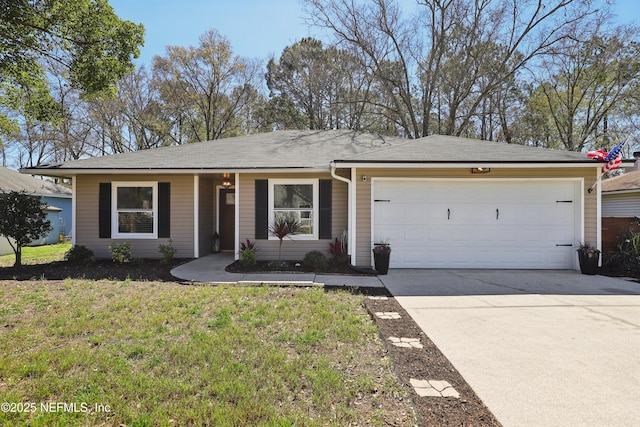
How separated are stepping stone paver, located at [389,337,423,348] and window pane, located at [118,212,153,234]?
7707mm

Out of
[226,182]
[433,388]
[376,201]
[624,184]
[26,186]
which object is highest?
[26,186]

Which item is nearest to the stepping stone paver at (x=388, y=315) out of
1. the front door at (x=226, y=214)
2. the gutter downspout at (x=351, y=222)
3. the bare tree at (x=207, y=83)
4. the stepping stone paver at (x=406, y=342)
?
the stepping stone paver at (x=406, y=342)

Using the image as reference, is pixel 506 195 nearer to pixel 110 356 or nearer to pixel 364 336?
pixel 364 336

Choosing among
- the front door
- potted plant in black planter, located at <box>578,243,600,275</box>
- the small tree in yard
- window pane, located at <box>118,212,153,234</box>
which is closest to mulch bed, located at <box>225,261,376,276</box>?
the front door

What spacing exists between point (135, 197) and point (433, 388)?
8.92 meters

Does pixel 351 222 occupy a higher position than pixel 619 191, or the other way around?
pixel 619 191

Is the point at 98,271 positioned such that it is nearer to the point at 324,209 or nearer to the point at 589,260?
the point at 324,209

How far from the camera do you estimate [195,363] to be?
294cm

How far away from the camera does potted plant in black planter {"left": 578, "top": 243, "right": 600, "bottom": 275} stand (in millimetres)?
6988

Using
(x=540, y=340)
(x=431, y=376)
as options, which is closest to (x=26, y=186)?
(x=431, y=376)

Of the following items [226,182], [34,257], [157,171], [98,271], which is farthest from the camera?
[34,257]

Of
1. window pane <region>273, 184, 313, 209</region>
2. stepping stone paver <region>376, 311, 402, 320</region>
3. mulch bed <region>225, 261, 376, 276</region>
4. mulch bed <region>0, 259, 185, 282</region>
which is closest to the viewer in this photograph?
stepping stone paver <region>376, 311, 402, 320</region>

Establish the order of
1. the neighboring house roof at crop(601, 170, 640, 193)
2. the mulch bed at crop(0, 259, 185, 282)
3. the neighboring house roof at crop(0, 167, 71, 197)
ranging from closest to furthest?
the mulch bed at crop(0, 259, 185, 282), the neighboring house roof at crop(601, 170, 640, 193), the neighboring house roof at crop(0, 167, 71, 197)

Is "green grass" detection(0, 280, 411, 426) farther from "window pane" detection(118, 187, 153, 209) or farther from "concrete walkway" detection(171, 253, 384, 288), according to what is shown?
"window pane" detection(118, 187, 153, 209)
